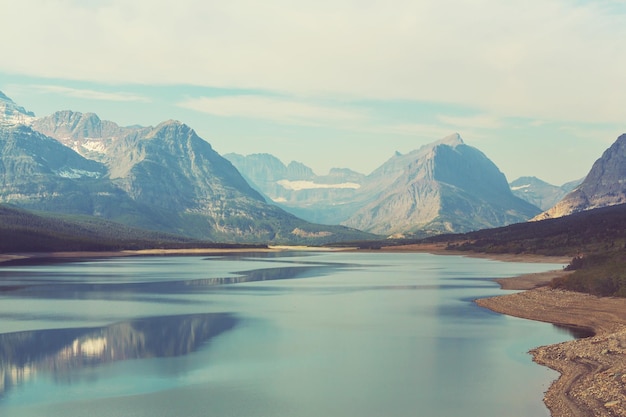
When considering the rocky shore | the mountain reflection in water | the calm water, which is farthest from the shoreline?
the mountain reflection in water

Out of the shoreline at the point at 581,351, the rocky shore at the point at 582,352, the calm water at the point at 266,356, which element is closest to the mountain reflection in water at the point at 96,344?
the calm water at the point at 266,356

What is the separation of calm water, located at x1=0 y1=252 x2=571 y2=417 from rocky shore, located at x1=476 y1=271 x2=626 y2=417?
1.96m

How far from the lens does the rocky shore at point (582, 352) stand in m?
→ 48.5

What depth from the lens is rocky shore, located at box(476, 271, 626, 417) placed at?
159 ft

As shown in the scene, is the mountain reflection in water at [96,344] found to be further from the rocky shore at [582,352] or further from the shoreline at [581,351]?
the shoreline at [581,351]

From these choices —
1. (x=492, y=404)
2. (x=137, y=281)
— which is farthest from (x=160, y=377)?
(x=137, y=281)

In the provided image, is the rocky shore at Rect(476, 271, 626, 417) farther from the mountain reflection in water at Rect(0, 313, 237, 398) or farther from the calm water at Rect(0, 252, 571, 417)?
the mountain reflection in water at Rect(0, 313, 237, 398)

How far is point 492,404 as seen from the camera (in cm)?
5081

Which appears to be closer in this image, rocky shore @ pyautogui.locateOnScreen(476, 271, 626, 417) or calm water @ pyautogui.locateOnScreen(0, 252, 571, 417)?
rocky shore @ pyautogui.locateOnScreen(476, 271, 626, 417)

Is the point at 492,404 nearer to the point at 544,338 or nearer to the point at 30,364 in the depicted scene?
the point at 544,338

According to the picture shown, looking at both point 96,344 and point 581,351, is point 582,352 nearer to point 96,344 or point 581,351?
point 581,351

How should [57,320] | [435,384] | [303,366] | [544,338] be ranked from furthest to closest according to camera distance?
[57,320]
[544,338]
[303,366]
[435,384]

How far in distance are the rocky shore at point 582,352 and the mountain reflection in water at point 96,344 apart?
36.9m

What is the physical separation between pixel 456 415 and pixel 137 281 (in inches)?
5241
